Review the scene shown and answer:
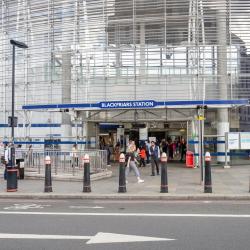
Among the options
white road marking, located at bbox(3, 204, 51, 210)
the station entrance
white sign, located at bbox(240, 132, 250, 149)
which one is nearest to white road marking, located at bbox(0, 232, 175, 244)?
white road marking, located at bbox(3, 204, 51, 210)

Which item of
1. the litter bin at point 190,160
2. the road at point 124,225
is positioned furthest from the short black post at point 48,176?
the litter bin at point 190,160

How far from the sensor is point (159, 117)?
28.3 metres

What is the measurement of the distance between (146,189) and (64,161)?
4.55 meters

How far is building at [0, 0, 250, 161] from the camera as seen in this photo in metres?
27.3

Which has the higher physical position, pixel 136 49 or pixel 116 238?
pixel 136 49

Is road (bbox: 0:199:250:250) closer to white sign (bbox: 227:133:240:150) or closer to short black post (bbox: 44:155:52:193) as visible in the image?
short black post (bbox: 44:155:52:193)

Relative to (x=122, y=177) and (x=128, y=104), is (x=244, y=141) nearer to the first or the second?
(x=128, y=104)

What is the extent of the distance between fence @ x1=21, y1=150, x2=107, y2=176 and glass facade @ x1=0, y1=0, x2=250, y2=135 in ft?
27.1

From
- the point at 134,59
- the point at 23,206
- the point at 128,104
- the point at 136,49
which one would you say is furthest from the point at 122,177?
the point at 136,49

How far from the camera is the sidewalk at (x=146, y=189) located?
14.6m

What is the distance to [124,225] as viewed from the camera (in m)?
9.88

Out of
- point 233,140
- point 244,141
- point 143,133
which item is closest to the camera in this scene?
point 244,141

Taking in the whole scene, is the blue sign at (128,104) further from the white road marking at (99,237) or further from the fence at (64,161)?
the white road marking at (99,237)

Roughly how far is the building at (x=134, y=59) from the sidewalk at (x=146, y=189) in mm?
7423
